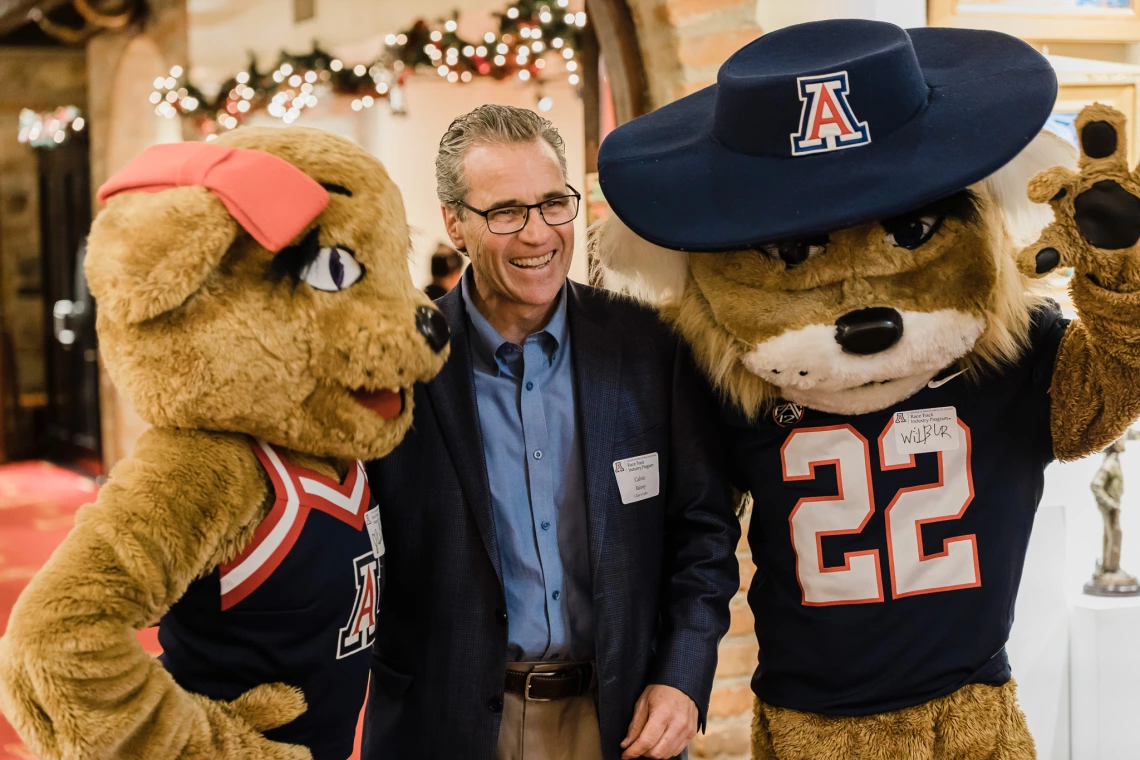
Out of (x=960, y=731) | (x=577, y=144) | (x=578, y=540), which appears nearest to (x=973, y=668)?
(x=960, y=731)

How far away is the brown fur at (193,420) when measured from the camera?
3.95ft

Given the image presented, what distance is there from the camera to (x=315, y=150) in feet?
4.81

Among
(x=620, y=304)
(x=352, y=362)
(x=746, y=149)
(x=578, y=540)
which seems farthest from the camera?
(x=620, y=304)

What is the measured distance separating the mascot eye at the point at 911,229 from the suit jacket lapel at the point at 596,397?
1.67 ft

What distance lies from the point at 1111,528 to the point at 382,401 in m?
2.09

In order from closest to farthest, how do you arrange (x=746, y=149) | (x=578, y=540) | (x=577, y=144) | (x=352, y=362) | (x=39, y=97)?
(x=352, y=362) < (x=746, y=149) < (x=578, y=540) < (x=577, y=144) < (x=39, y=97)

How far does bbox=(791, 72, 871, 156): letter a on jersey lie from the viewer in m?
1.62

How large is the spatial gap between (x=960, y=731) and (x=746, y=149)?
1017 millimetres

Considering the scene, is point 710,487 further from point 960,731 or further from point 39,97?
point 39,97

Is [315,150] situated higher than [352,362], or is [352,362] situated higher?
[315,150]

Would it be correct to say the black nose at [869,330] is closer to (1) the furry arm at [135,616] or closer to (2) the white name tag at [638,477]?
(2) the white name tag at [638,477]

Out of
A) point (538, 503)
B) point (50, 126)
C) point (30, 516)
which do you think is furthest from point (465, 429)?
point (50, 126)

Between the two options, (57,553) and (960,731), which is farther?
(960,731)

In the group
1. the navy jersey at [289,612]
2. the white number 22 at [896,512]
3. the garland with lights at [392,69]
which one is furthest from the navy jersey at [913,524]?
the garland with lights at [392,69]
